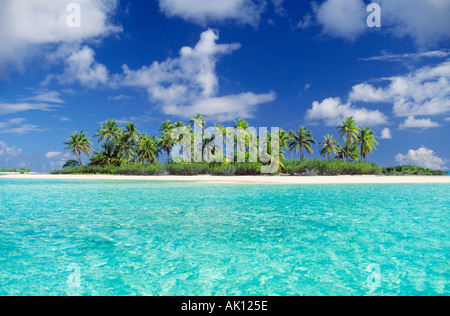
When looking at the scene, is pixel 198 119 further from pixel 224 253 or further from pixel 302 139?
pixel 224 253

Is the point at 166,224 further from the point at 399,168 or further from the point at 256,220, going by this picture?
the point at 399,168

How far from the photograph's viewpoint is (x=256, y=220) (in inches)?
399

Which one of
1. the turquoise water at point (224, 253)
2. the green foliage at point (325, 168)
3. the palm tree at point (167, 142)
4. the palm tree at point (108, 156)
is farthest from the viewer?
the palm tree at point (167, 142)

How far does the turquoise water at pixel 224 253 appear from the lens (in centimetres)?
491

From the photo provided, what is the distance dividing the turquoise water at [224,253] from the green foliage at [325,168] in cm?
3021

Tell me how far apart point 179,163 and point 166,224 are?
3614 cm

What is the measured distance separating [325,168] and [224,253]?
37.4 m

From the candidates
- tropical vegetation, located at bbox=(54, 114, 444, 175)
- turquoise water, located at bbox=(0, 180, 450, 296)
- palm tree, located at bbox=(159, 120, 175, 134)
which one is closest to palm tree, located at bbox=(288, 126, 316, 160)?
tropical vegetation, located at bbox=(54, 114, 444, 175)

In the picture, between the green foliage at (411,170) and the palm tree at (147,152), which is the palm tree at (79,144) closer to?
the palm tree at (147,152)

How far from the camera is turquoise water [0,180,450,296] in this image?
16.1 ft

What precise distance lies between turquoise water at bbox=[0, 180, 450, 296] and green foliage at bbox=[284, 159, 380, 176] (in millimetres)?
30215

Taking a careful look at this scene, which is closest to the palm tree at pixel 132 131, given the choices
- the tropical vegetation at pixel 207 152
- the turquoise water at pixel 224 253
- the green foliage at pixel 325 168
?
the tropical vegetation at pixel 207 152
